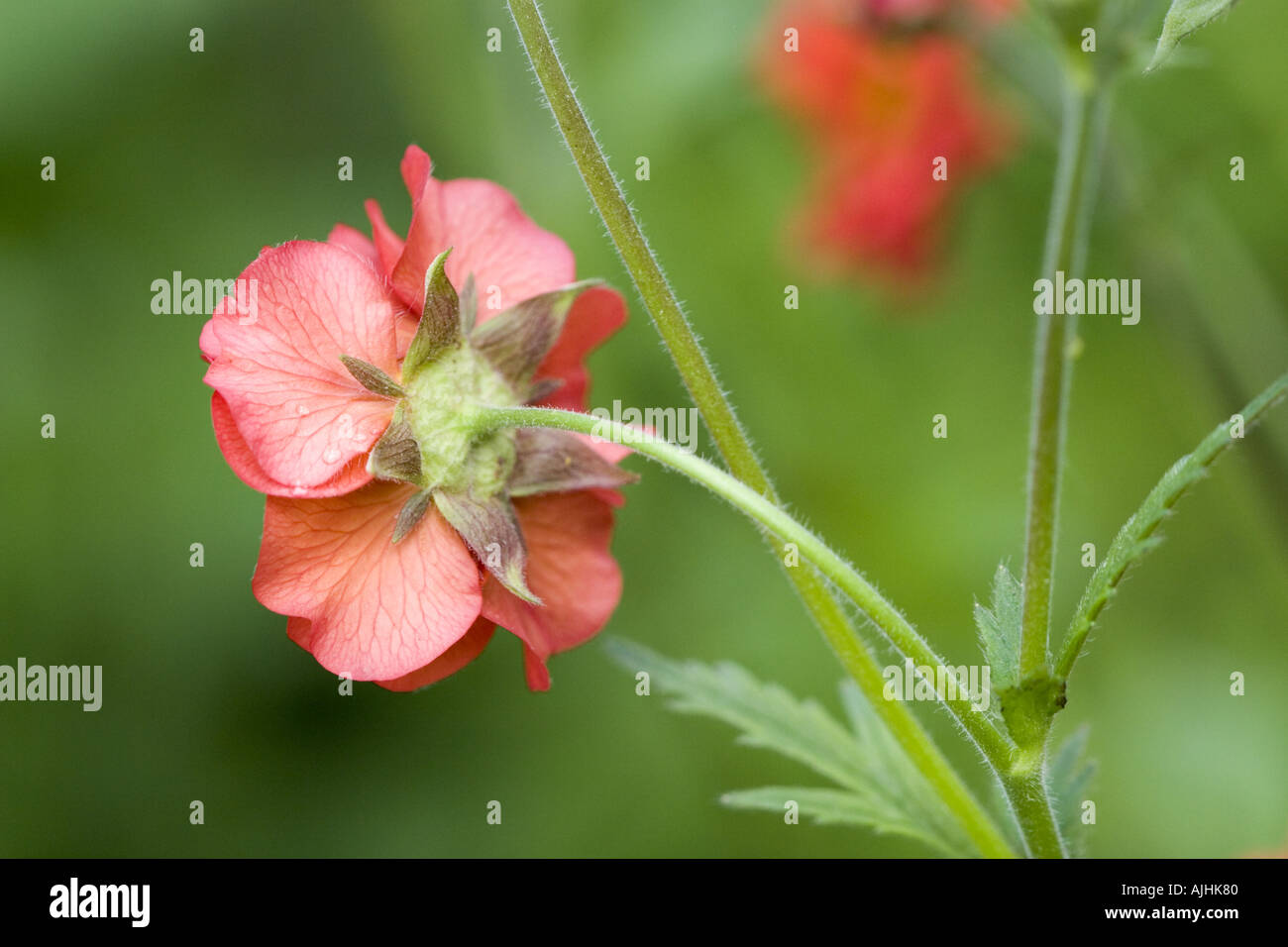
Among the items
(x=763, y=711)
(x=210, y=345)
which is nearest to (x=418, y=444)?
(x=210, y=345)

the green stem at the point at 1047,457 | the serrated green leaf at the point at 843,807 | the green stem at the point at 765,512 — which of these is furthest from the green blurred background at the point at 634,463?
the green stem at the point at 765,512

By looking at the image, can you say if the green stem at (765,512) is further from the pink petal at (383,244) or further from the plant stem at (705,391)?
the pink petal at (383,244)

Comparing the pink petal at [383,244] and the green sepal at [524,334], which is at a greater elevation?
the pink petal at [383,244]

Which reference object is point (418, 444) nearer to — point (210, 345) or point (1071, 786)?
point (210, 345)

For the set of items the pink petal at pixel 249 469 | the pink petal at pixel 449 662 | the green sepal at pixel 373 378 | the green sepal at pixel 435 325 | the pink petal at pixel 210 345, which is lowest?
the pink petal at pixel 449 662

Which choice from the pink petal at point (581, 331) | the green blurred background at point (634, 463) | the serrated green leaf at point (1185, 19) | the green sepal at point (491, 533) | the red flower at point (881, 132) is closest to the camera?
the serrated green leaf at point (1185, 19)

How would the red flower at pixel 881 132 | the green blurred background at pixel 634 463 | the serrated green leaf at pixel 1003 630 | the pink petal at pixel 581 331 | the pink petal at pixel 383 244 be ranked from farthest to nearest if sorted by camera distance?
1. the red flower at pixel 881 132
2. the green blurred background at pixel 634 463
3. the pink petal at pixel 581 331
4. the pink petal at pixel 383 244
5. the serrated green leaf at pixel 1003 630

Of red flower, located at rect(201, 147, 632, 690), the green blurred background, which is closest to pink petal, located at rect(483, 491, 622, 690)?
red flower, located at rect(201, 147, 632, 690)
